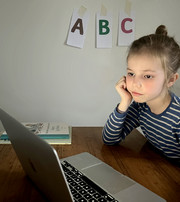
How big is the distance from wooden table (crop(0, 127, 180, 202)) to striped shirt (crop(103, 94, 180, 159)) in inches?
1.6

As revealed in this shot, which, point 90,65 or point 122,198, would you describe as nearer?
point 122,198

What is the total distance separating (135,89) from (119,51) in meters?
1.17

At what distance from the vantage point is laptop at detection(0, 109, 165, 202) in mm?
445

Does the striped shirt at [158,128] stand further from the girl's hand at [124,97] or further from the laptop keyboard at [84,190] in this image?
the laptop keyboard at [84,190]

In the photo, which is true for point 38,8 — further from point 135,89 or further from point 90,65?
point 135,89

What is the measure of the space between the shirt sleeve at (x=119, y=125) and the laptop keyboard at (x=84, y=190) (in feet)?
1.02

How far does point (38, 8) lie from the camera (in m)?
1.89

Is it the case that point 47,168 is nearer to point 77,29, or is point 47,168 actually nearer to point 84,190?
point 84,190

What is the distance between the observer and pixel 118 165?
Answer: 81 cm

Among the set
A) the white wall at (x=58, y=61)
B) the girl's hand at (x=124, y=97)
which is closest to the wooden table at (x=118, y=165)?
the girl's hand at (x=124, y=97)

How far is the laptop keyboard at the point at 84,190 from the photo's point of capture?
0.58m

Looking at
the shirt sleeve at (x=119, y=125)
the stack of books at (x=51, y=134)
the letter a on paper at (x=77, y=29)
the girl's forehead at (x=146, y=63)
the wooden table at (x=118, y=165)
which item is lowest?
the wooden table at (x=118, y=165)

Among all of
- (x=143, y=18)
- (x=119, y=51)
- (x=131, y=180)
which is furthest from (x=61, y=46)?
(x=131, y=180)

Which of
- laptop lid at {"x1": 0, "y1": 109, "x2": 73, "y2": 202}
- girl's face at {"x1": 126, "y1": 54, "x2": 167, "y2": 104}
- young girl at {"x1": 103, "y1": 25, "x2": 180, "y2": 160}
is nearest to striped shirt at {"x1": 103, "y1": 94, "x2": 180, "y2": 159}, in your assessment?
young girl at {"x1": 103, "y1": 25, "x2": 180, "y2": 160}
